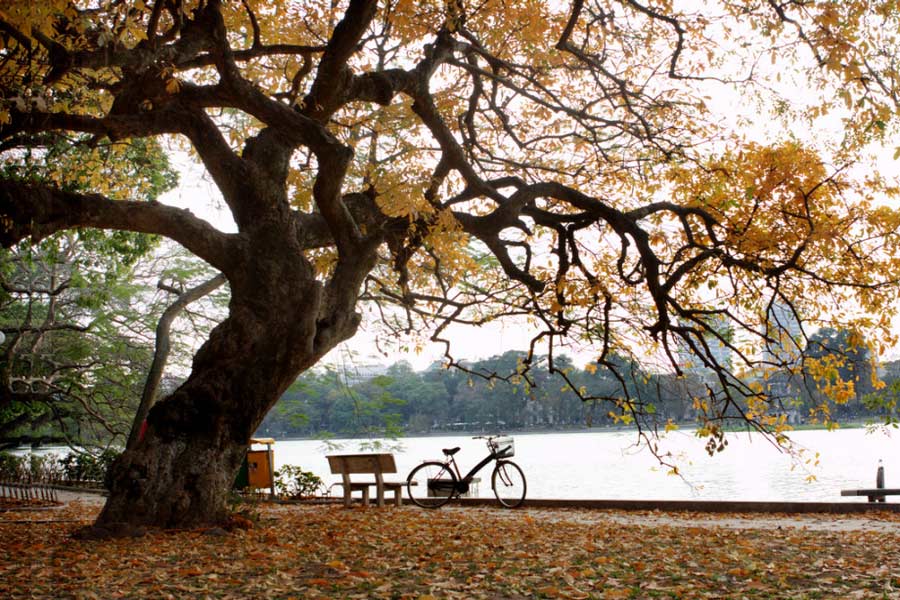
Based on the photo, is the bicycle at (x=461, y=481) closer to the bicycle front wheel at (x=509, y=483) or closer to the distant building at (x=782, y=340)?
the bicycle front wheel at (x=509, y=483)

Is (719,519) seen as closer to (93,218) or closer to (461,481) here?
(461,481)

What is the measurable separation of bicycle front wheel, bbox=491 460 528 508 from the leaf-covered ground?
3113 millimetres

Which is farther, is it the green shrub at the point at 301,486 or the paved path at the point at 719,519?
the green shrub at the point at 301,486

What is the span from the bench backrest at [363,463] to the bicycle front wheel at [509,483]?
1.46 m

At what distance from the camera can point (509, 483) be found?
1179 cm

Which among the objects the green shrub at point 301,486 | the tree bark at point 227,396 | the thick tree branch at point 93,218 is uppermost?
the thick tree branch at point 93,218

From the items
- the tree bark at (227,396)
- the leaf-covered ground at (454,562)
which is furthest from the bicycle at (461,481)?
the tree bark at (227,396)

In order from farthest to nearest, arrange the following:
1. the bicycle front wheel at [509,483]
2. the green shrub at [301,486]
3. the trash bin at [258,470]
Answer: the green shrub at [301,486], the trash bin at [258,470], the bicycle front wheel at [509,483]

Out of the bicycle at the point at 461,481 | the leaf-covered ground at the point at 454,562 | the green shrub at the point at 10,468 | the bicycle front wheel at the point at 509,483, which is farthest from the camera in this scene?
the green shrub at the point at 10,468

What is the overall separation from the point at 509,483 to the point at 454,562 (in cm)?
618

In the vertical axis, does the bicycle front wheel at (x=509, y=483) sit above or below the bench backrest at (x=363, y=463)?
below

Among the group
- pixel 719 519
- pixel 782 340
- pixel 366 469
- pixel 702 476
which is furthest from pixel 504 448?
pixel 702 476

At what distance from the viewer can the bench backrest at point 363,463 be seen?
11.2 meters

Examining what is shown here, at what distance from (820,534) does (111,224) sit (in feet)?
22.5
